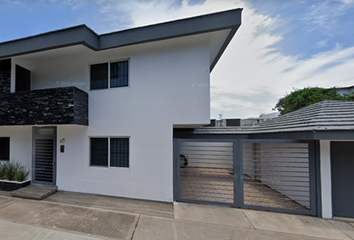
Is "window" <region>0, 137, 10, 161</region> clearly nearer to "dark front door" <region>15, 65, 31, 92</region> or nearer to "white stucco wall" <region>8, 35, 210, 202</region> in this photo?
"dark front door" <region>15, 65, 31, 92</region>

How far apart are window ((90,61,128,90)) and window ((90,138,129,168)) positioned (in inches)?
79.2

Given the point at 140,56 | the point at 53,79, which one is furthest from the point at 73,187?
the point at 140,56

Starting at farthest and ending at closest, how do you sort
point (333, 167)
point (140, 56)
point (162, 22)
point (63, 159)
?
point (63, 159) < point (140, 56) < point (162, 22) < point (333, 167)

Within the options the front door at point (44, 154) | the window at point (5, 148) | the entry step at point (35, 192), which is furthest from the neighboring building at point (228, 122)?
the window at point (5, 148)

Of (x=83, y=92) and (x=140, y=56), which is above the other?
(x=140, y=56)

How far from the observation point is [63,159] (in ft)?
17.1

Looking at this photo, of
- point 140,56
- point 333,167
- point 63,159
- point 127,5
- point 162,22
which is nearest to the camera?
point 333,167

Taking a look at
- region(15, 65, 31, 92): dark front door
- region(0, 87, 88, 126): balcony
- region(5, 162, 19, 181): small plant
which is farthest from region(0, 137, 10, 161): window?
region(15, 65, 31, 92): dark front door

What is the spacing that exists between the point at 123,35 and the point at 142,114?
2.73 m

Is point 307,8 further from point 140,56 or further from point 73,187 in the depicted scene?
point 73,187

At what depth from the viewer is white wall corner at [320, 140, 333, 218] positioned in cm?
345

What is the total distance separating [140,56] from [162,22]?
128 centimetres

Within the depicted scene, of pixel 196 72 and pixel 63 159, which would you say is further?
pixel 63 159

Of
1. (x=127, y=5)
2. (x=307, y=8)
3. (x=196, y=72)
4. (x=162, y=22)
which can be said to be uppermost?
(x=127, y=5)
